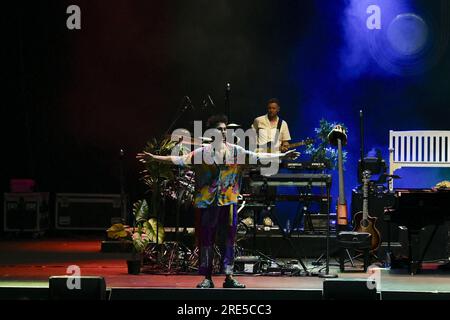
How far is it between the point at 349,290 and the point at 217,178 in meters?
1.91

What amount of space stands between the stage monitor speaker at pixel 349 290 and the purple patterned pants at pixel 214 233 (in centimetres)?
138

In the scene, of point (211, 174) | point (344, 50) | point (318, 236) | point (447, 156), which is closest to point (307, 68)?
point (344, 50)

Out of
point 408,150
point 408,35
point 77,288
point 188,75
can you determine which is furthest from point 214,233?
point 408,35

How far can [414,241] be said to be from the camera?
10.8 m

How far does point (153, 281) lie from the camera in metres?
9.73

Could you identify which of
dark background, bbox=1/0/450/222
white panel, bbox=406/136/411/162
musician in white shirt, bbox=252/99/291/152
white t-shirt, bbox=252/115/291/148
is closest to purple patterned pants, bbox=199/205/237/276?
musician in white shirt, bbox=252/99/291/152

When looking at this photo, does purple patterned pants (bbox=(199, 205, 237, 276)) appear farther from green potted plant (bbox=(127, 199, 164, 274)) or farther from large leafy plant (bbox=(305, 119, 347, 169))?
large leafy plant (bbox=(305, 119, 347, 169))

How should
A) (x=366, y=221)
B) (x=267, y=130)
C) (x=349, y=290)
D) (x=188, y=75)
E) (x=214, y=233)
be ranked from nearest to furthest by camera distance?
(x=349, y=290), (x=214, y=233), (x=366, y=221), (x=267, y=130), (x=188, y=75)

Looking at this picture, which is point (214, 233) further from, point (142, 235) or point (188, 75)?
point (188, 75)

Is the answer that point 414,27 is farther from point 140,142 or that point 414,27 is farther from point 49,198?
point 49,198

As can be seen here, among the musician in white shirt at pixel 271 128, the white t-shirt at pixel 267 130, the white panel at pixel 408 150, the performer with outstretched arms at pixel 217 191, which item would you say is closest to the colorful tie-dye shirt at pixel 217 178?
the performer with outstretched arms at pixel 217 191

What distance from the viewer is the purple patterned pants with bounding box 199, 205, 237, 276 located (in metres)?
8.88

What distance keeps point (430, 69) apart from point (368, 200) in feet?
12.7
